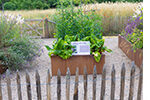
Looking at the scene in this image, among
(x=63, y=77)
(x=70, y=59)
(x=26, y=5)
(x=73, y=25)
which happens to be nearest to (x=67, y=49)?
(x=70, y=59)

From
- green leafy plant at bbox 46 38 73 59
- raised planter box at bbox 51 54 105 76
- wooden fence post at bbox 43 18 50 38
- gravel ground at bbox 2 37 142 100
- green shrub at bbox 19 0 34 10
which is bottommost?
gravel ground at bbox 2 37 142 100

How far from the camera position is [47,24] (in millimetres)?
9984

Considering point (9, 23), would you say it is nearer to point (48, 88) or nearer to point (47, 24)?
point (48, 88)

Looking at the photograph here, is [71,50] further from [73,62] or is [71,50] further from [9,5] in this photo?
[9,5]

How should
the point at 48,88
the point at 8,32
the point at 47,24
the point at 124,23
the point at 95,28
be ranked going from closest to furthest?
the point at 48,88 → the point at 8,32 → the point at 95,28 → the point at 47,24 → the point at 124,23

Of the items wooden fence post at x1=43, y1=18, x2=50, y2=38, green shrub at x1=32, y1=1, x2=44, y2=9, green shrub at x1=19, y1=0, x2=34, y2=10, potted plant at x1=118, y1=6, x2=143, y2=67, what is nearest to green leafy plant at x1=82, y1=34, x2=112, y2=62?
potted plant at x1=118, y1=6, x2=143, y2=67

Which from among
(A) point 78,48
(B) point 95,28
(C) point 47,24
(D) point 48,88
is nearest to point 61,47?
(A) point 78,48

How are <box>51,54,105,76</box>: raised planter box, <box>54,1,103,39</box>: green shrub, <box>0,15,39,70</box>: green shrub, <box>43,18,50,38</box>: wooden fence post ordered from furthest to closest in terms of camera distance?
<box>43,18,50,38</box>: wooden fence post < <box>54,1,103,39</box>: green shrub < <box>0,15,39,70</box>: green shrub < <box>51,54,105,76</box>: raised planter box

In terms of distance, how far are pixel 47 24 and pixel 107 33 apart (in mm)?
3389

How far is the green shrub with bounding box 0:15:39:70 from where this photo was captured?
15.9ft

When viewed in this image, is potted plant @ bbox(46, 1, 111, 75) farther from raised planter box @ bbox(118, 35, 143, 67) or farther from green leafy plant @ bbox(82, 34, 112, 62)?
raised planter box @ bbox(118, 35, 143, 67)

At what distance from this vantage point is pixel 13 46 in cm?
517

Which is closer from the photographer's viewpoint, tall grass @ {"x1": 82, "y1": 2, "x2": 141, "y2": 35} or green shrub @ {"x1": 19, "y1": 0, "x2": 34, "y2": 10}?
tall grass @ {"x1": 82, "y1": 2, "x2": 141, "y2": 35}

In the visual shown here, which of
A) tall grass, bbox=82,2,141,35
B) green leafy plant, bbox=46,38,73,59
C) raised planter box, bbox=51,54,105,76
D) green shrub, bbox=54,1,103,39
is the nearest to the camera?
green leafy plant, bbox=46,38,73,59
